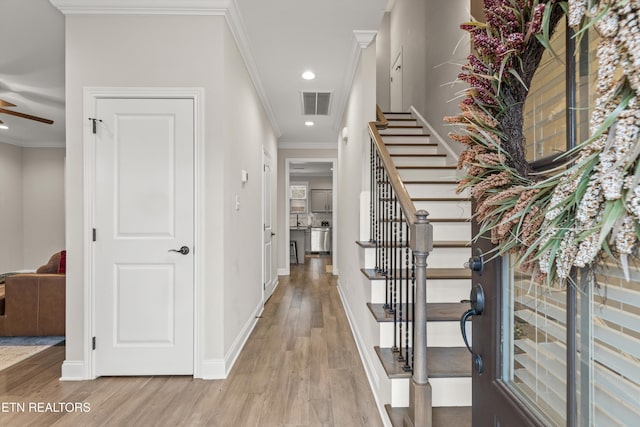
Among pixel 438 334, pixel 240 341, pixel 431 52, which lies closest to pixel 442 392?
pixel 438 334

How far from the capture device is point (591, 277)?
0.58 metres

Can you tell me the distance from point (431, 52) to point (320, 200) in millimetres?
7613

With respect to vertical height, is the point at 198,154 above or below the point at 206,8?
below

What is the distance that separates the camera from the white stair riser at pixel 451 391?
1789mm

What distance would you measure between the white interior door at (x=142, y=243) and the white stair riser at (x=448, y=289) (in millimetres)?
1771

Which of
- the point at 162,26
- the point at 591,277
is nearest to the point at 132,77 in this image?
the point at 162,26

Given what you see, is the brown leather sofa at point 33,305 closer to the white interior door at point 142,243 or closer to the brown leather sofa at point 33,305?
the brown leather sofa at point 33,305

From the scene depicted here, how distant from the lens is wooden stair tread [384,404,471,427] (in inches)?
65.5

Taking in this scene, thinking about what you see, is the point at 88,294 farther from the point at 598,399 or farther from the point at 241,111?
the point at 598,399

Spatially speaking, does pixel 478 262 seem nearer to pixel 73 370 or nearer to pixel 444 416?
pixel 444 416

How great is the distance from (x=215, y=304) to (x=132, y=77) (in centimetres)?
182

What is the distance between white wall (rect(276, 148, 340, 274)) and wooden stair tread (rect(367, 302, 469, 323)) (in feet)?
15.0

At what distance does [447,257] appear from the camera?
2.62 m

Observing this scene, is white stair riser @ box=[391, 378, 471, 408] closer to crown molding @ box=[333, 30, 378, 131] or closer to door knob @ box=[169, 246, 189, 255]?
door knob @ box=[169, 246, 189, 255]
